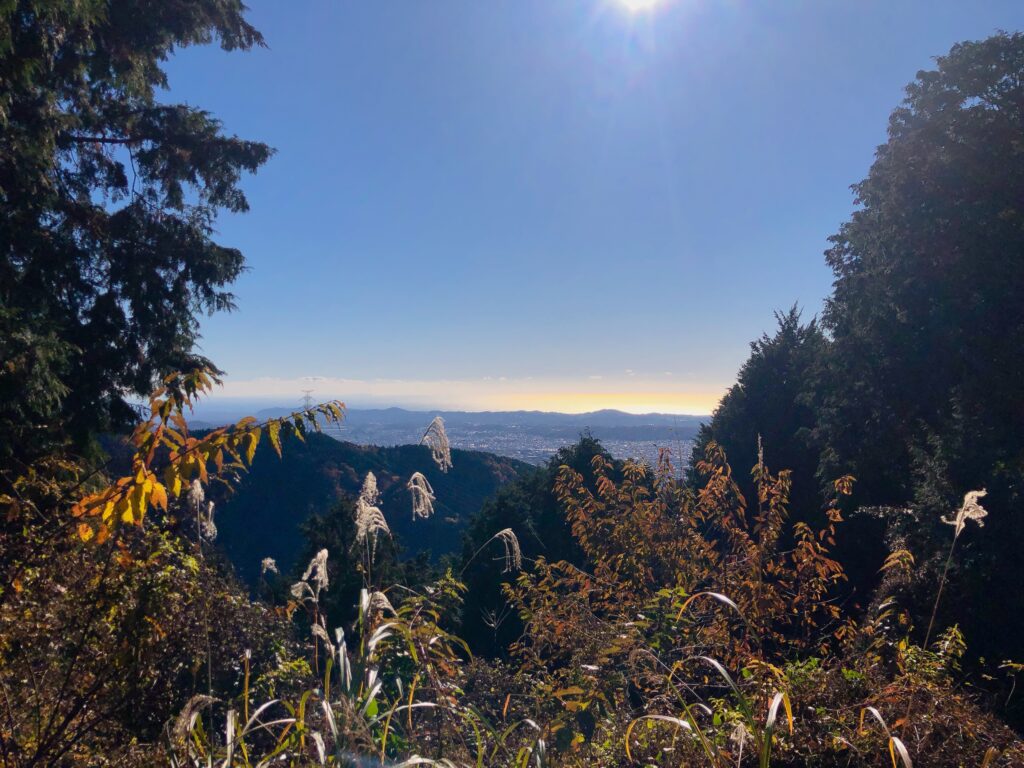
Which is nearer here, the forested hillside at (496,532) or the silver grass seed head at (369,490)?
the forested hillside at (496,532)

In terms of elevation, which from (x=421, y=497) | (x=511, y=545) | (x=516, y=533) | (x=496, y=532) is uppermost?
(x=421, y=497)

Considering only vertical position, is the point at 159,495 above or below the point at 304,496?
above

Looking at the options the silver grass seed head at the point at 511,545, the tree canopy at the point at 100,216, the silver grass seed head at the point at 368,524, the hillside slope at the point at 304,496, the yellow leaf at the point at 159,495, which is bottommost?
the hillside slope at the point at 304,496

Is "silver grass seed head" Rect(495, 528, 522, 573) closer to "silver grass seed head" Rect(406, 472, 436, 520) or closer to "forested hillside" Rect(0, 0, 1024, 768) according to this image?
"forested hillside" Rect(0, 0, 1024, 768)

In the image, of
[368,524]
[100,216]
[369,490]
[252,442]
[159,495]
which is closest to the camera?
[159,495]

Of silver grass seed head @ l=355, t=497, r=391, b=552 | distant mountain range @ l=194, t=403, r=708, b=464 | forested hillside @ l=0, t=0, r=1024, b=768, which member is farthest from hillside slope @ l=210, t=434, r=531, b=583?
silver grass seed head @ l=355, t=497, r=391, b=552

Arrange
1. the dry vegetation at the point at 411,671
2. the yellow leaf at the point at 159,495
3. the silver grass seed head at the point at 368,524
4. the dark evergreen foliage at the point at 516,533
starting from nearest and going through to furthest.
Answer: the yellow leaf at the point at 159,495, the dry vegetation at the point at 411,671, the silver grass seed head at the point at 368,524, the dark evergreen foliage at the point at 516,533

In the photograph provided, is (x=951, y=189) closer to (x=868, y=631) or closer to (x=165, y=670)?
(x=868, y=631)

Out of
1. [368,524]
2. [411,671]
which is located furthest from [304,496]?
[368,524]

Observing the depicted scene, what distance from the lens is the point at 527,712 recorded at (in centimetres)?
321

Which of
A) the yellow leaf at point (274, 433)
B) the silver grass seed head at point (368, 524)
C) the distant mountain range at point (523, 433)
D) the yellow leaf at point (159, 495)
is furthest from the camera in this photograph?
the distant mountain range at point (523, 433)

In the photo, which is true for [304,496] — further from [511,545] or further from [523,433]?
[511,545]

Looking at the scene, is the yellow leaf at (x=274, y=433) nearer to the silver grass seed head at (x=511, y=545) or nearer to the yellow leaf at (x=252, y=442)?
the yellow leaf at (x=252, y=442)

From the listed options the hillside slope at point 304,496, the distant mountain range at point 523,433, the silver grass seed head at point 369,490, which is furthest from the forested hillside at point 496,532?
the hillside slope at point 304,496
